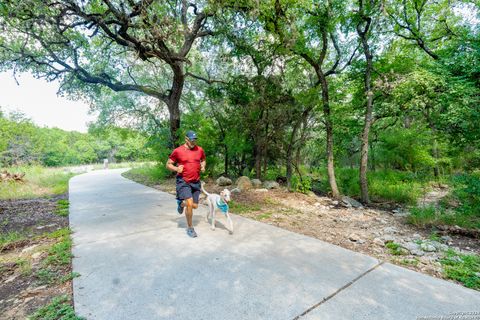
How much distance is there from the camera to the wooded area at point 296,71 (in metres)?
5.55

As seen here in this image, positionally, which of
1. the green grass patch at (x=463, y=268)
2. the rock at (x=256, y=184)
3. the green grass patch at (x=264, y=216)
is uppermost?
the rock at (x=256, y=184)

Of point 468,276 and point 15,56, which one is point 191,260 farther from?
point 15,56

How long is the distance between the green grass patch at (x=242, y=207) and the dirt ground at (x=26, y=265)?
3348 millimetres

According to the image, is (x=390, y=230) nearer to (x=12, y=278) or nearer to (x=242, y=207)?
(x=242, y=207)

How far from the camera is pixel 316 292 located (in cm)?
230

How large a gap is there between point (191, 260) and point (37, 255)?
2173mm

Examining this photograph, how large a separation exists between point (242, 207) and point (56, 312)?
163 inches

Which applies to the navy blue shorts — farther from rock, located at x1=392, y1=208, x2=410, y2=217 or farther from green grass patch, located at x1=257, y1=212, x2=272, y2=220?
rock, located at x1=392, y1=208, x2=410, y2=217

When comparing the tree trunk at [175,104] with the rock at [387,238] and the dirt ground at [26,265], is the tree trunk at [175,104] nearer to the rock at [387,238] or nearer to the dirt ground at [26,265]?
the dirt ground at [26,265]

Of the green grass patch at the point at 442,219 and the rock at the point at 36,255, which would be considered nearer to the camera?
the rock at the point at 36,255

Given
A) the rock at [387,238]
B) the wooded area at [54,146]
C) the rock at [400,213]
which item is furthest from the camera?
the wooded area at [54,146]

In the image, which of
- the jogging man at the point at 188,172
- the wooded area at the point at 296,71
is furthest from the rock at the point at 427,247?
the jogging man at the point at 188,172

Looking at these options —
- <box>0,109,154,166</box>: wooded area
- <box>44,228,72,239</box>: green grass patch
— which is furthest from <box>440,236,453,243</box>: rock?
<box>0,109,154,166</box>: wooded area

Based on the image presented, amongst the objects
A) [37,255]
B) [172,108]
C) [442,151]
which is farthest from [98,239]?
[442,151]
